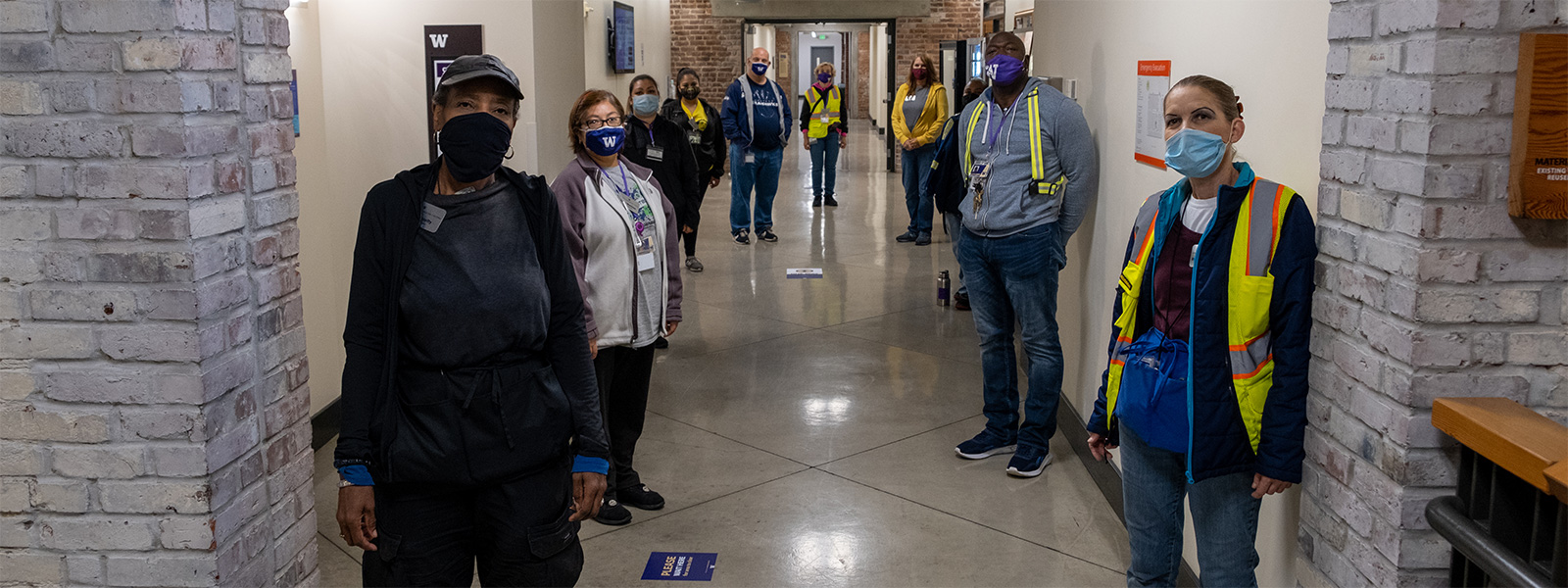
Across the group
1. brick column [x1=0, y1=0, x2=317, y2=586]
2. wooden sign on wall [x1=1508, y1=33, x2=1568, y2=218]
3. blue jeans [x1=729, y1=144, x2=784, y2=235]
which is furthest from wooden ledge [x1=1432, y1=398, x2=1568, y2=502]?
blue jeans [x1=729, y1=144, x2=784, y2=235]

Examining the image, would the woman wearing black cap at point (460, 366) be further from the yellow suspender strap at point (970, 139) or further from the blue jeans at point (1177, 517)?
the yellow suspender strap at point (970, 139)

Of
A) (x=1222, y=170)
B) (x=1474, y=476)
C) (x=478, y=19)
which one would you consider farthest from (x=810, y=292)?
(x=1474, y=476)

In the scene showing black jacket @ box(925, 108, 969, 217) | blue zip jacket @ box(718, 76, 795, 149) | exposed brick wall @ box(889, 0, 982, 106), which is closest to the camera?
black jacket @ box(925, 108, 969, 217)

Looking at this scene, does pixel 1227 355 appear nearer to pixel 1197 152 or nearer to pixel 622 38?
pixel 1197 152

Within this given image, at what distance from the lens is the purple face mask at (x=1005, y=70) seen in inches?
168

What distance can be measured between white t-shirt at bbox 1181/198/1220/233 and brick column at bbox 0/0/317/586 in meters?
1.94

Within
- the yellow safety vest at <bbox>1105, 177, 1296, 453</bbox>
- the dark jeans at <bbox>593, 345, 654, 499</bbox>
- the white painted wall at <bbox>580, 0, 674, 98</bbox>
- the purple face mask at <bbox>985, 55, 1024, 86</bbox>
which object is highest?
the white painted wall at <bbox>580, 0, 674, 98</bbox>

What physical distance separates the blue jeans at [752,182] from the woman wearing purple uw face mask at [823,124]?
5.21 ft

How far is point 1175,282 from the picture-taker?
254cm

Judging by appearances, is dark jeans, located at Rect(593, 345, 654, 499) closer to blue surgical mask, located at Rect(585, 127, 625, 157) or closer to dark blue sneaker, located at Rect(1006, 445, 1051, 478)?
blue surgical mask, located at Rect(585, 127, 625, 157)

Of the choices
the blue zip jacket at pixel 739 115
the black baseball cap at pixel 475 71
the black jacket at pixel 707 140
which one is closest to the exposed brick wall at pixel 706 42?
the blue zip jacket at pixel 739 115

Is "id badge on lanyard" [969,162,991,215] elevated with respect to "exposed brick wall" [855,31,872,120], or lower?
lower

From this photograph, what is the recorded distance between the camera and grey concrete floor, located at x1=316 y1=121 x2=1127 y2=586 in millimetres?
3801

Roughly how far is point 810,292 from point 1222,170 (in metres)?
5.88
